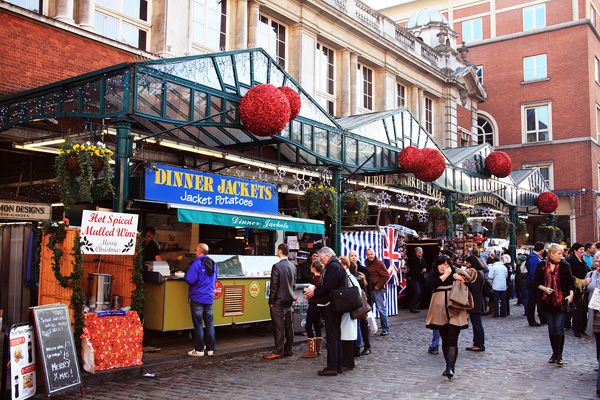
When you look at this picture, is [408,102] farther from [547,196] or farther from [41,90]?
[41,90]

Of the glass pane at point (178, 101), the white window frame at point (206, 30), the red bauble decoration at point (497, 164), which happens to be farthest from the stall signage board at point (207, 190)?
the red bauble decoration at point (497, 164)

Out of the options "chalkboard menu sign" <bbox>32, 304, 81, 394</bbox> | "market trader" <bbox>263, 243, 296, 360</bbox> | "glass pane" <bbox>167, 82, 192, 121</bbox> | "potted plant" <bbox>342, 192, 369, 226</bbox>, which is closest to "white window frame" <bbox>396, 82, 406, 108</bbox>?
"potted plant" <bbox>342, 192, 369, 226</bbox>

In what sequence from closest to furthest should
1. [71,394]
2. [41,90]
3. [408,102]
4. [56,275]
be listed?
[71,394], [56,275], [41,90], [408,102]

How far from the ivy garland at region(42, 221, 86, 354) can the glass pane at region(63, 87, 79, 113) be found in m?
2.67

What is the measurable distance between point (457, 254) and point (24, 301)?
12058 millimetres

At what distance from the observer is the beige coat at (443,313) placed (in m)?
8.04

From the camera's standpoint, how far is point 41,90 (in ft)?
34.1

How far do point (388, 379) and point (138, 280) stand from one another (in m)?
4.20

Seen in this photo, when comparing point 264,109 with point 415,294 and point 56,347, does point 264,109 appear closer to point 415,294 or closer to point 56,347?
point 56,347

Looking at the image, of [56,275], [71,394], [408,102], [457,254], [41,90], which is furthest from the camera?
[408,102]

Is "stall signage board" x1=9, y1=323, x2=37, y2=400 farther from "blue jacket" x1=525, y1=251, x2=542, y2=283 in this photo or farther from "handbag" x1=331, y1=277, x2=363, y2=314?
"blue jacket" x1=525, y1=251, x2=542, y2=283

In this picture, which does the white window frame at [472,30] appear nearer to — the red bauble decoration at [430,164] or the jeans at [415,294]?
the red bauble decoration at [430,164]

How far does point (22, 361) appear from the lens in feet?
21.1

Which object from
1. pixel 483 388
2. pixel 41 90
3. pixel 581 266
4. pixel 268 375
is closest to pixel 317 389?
pixel 268 375
